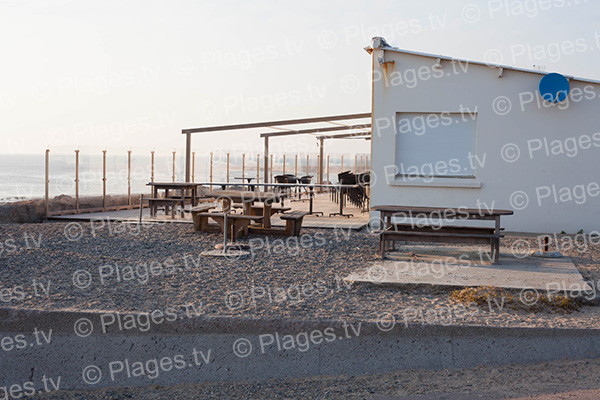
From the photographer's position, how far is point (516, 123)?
11.3 m

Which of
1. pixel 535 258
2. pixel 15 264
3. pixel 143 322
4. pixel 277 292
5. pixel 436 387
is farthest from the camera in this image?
pixel 535 258

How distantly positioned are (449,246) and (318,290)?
367cm

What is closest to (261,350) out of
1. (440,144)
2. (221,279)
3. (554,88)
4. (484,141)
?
(221,279)

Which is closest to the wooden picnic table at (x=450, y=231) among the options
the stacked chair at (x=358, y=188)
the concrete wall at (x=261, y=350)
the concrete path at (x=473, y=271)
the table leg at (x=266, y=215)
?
the concrete path at (x=473, y=271)

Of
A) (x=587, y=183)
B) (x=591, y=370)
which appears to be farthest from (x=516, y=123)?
(x=591, y=370)

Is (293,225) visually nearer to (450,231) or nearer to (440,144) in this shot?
(450,231)

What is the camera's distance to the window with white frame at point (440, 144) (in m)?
11.4

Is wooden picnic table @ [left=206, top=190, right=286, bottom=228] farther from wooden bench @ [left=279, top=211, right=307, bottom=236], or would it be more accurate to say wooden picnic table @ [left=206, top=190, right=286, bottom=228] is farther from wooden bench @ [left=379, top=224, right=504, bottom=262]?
wooden bench @ [left=379, top=224, right=504, bottom=262]

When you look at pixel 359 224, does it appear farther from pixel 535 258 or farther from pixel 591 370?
pixel 591 370

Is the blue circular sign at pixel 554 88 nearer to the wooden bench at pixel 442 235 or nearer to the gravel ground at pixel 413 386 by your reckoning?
the wooden bench at pixel 442 235

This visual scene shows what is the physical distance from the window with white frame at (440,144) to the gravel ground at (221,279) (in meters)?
1.65

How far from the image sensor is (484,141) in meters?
11.4

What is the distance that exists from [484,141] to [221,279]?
611 centimetres

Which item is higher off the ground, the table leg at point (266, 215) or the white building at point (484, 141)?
the white building at point (484, 141)
